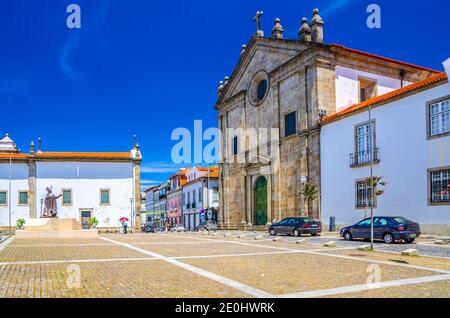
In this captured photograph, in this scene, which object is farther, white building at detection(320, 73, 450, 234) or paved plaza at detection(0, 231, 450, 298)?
white building at detection(320, 73, 450, 234)

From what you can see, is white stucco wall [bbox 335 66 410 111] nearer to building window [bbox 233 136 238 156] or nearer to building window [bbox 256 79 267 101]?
building window [bbox 256 79 267 101]

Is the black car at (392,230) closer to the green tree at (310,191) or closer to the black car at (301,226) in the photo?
the black car at (301,226)

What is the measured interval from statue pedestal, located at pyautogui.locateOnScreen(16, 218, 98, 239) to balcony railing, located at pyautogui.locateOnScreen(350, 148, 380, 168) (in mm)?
17302

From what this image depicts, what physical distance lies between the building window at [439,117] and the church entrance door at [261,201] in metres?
16.4

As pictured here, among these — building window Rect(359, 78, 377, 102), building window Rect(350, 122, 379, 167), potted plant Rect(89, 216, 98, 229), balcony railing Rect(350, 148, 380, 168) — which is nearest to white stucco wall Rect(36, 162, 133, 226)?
potted plant Rect(89, 216, 98, 229)

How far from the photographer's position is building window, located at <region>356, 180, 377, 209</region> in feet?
83.4

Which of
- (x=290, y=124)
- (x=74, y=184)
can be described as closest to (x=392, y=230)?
(x=290, y=124)

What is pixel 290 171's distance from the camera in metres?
32.7

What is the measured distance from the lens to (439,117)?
21.8 m

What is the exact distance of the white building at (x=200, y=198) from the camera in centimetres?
5431

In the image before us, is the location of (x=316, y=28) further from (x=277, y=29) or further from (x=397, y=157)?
(x=397, y=157)
